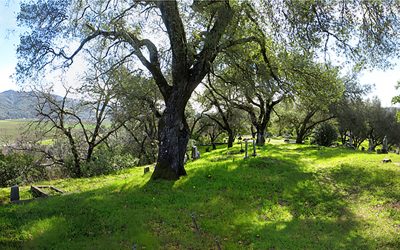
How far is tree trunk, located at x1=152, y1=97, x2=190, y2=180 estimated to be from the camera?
1504 centimetres

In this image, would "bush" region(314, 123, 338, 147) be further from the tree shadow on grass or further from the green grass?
the tree shadow on grass

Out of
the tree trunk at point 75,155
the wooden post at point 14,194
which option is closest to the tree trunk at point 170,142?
the wooden post at point 14,194

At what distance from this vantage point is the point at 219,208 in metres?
12.1

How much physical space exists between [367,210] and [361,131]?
40333mm

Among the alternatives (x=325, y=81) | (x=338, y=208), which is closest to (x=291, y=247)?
(x=338, y=208)

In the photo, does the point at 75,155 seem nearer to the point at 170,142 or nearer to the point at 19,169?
the point at 19,169

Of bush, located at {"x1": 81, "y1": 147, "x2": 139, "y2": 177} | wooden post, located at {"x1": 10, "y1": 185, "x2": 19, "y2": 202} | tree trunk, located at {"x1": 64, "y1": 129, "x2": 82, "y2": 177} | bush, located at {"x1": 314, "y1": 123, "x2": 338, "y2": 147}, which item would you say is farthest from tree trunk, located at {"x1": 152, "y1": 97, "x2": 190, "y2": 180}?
bush, located at {"x1": 314, "y1": 123, "x2": 338, "y2": 147}

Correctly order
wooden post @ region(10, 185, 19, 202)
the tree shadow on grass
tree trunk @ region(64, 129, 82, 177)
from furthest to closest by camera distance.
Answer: tree trunk @ region(64, 129, 82, 177) → wooden post @ region(10, 185, 19, 202) → the tree shadow on grass

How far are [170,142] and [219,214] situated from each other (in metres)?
4.89

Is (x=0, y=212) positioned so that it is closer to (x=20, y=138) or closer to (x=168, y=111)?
(x=168, y=111)

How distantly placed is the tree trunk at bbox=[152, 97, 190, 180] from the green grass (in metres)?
0.74

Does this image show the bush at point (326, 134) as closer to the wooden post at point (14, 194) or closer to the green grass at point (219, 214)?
the green grass at point (219, 214)

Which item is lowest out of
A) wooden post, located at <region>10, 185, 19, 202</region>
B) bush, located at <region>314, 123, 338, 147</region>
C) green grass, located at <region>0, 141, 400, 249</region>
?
green grass, located at <region>0, 141, 400, 249</region>

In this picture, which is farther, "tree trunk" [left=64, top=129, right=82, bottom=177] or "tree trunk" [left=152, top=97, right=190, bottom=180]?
"tree trunk" [left=64, top=129, right=82, bottom=177]
